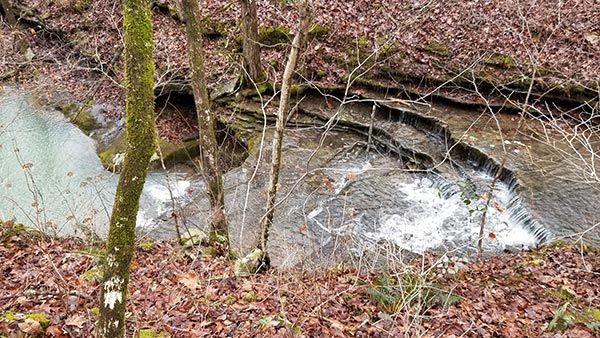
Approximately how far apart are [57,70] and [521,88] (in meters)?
16.1

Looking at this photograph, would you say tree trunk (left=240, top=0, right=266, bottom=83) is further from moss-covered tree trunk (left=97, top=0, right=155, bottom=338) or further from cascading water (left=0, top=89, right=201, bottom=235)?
moss-covered tree trunk (left=97, top=0, right=155, bottom=338)

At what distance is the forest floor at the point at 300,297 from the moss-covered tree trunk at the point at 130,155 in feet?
2.63

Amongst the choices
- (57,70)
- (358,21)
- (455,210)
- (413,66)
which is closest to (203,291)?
(455,210)

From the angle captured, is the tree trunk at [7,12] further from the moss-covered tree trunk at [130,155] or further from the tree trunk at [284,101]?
the moss-covered tree trunk at [130,155]

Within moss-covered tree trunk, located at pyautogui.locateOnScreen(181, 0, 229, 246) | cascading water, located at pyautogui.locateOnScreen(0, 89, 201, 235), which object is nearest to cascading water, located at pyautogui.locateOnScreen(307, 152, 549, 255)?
moss-covered tree trunk, located at pyautogui.locateOnScreen(181, 0, 229, 246)

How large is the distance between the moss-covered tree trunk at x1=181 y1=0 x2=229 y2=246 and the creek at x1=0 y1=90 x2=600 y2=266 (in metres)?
0.47

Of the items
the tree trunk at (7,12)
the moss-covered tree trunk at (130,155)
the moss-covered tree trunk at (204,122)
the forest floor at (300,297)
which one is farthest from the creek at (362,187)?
the tree trunk at (7,12)

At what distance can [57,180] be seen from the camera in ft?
34.7

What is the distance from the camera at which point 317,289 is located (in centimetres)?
485

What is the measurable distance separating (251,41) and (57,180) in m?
6.12

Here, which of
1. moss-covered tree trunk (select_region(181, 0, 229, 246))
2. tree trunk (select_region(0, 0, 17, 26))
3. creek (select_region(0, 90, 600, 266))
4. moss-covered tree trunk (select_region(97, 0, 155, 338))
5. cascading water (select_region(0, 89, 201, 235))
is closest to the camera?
moss-covered tree trunk (select_region(97, 0, 155, 338))

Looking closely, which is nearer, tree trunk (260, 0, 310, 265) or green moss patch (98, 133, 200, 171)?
tree trunk (260, 0, 310, 265)

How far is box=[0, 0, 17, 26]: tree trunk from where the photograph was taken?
1636 cm

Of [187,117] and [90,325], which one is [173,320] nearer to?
[90,325]
